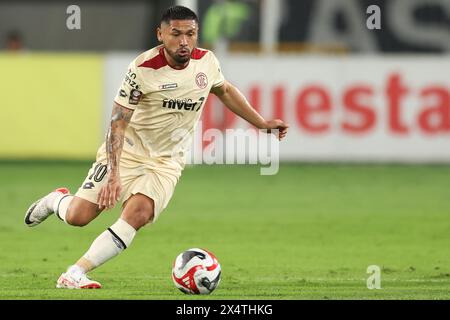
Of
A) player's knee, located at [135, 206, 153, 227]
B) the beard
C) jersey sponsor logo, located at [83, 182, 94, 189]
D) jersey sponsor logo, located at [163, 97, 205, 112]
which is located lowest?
player's knee, located at [135, 206, 153, 227]

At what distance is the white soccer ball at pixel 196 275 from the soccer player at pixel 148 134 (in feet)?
1.51

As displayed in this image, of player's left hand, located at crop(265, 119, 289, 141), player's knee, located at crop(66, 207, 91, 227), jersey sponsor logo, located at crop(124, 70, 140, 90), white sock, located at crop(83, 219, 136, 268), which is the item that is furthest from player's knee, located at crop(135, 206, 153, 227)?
player's left hand, located at crop(265, 119, 289, 141)

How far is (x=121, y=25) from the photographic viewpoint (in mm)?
33500

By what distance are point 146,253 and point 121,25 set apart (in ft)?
71.6

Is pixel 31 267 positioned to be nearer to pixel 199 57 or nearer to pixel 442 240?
pixel 199 57

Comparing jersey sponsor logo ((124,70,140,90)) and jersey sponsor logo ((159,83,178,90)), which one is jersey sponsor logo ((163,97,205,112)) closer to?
jersey sponsor logo ((159,83,178,90))

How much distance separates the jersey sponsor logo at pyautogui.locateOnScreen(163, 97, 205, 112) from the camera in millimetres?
9961

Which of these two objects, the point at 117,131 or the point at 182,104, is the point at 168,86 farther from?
the point at 117,131

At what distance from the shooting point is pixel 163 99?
9.95 m

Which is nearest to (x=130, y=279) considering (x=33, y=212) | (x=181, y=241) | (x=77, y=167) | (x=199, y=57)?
(x=33, y=212)

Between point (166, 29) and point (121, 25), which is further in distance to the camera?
point (121, 25)

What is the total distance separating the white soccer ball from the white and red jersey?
1.01 m

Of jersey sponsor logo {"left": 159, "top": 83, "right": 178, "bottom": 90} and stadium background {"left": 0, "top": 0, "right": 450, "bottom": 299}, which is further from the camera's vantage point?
stadium background {"left": 0, "top": 0, "right": 450, "bottom": 299}

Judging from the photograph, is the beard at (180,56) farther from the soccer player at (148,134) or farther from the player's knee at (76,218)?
the player's knee at (76,218)
